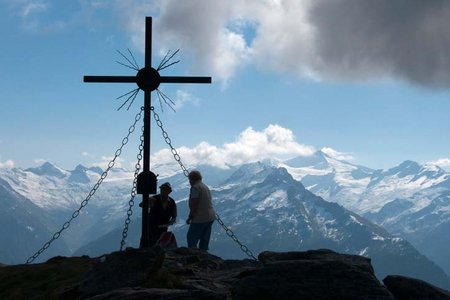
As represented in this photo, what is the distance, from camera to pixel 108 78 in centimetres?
2109

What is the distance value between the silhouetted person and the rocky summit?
6.53 ft

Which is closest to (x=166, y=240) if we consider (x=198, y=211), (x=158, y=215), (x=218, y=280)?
(x=158, y=215)

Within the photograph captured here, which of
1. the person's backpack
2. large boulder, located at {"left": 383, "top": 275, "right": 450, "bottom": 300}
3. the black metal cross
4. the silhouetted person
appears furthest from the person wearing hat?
large boulder, located at {"left": 383, "top": 275, "right": 450, "bottom": 300}

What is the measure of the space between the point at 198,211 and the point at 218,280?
5003 mm

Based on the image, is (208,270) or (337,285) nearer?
(337,285)

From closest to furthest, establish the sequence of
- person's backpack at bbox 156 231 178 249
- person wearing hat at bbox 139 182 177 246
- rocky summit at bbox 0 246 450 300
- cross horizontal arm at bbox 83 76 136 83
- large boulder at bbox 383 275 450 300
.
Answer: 1. rocky summit at bbox 0 246 450 300
2. large boulder at bbox 383 275 450 300
3. person's backpack at bbox 156 231 178 249
4. person wearing hat at bbox 139 182 177 246
5. cross horizontal arm at bbox 83 76 136 83

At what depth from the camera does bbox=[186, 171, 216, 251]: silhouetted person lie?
63.4 ft

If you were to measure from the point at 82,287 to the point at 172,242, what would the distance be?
5294mm

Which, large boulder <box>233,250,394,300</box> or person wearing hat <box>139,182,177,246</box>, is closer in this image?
large boulder <box>233,250,394,300</box>

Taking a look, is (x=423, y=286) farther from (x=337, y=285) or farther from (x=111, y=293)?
(x=111, y=293)

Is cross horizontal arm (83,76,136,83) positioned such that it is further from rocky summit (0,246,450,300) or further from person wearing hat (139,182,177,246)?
rocky summit (0,246,450,300)

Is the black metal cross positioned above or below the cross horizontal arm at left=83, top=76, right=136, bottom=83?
below

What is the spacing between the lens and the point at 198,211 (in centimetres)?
1945

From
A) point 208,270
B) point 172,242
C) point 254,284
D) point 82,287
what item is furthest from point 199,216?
point 254,284
